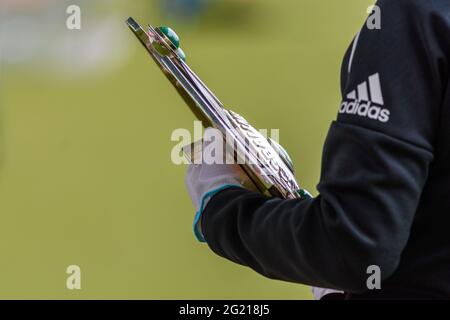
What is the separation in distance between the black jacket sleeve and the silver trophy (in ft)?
0.31

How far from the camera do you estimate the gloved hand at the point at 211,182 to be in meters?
0.56

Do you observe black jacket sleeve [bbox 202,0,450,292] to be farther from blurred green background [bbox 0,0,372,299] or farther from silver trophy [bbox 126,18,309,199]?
blurred green background [bbox 0,0,372,299]

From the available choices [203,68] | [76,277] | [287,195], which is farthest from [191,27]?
[287,195]

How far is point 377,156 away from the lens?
44 cm

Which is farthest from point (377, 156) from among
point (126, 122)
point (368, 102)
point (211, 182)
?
point (126, 122)

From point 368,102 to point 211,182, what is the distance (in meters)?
0.16

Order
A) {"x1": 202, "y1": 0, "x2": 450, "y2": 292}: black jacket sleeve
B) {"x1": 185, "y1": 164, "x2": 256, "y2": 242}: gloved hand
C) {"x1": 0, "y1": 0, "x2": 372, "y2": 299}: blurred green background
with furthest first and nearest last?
{"x1": 0, "y1": 0, "x2": 372, "y2": 299}: blurred green background → {"x1": 185, "y1": 164, "x2": 256, "y2": 242}: gloved hand → {"x1": 202, "y1": 0, "x2": 450, "y2": 292}: black jacket sleeve

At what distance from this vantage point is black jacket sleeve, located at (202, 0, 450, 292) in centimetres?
44

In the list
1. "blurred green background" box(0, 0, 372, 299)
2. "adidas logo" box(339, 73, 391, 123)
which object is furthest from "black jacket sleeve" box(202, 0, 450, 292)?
"blurred green background" box(0, 0, 372, 299)

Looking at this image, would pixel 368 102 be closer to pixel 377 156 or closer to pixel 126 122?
pixel 377 156

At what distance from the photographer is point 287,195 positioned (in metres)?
0.59

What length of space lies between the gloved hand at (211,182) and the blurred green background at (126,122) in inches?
24.0
